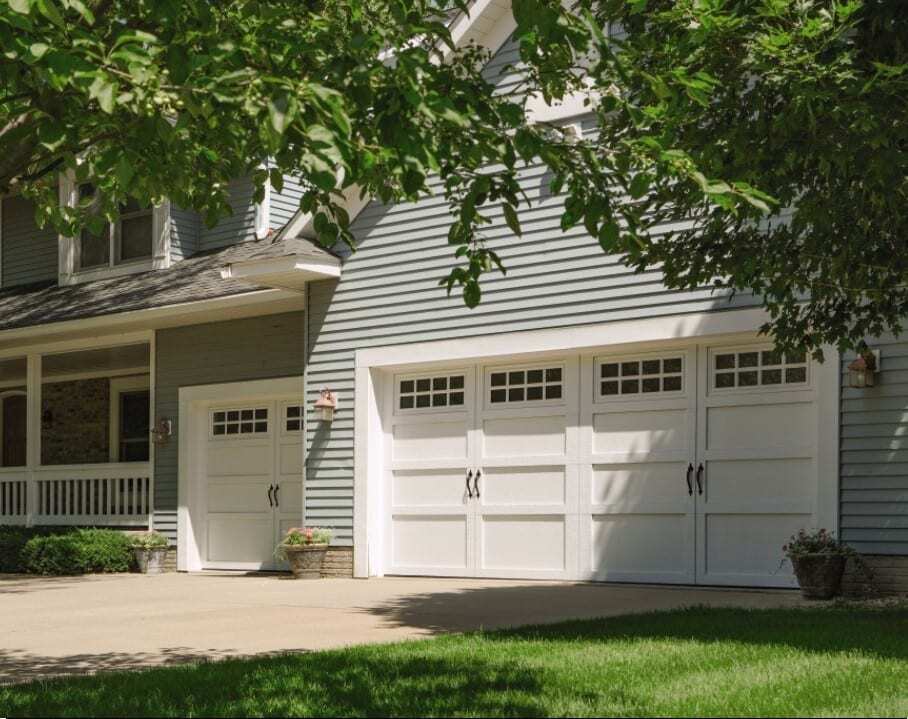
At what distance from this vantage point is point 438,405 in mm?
15039

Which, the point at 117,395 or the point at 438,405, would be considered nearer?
the point at 438,405

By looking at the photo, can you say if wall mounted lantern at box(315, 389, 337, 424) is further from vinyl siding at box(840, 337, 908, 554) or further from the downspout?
vinyl siding at box(840, 337, 908, 554)

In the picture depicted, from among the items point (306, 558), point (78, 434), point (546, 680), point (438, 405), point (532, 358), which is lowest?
point (306, 558)

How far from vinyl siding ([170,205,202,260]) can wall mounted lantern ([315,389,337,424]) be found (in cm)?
389

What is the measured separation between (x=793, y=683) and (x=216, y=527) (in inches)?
464

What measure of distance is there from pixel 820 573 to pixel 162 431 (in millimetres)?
9549

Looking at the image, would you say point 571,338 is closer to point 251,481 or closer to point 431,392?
point 431,392

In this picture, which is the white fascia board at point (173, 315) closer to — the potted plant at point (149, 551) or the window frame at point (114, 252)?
the window frame at point (114, 252)

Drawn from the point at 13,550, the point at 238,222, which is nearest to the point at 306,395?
the point at 238,222

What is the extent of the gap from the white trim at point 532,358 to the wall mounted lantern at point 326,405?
322mm

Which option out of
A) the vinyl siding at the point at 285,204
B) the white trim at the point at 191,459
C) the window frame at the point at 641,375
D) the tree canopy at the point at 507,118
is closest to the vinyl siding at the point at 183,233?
the vinyl siding at the point at 285,204

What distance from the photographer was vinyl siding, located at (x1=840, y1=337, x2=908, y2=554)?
37.8 ft

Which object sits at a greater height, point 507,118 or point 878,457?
point 507,118

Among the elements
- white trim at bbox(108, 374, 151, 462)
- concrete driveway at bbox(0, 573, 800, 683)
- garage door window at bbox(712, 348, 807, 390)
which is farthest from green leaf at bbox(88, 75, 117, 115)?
white trim at bbox(108, 374, 151, 462)
